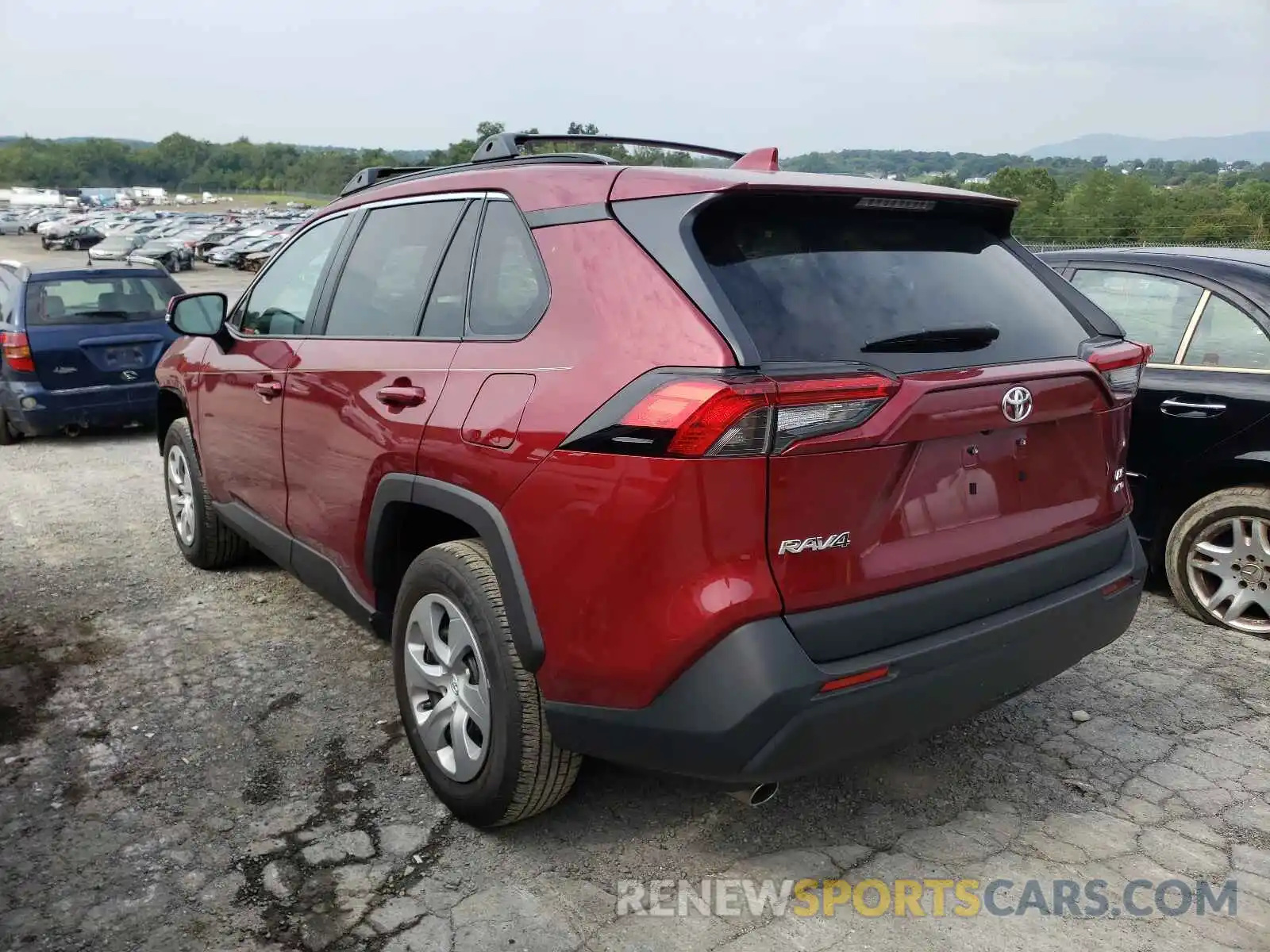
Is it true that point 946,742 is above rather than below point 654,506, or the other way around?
below

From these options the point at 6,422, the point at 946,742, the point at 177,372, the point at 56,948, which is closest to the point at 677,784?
the point at 946,742

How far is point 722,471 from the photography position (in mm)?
2129

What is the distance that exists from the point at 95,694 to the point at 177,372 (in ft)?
6.03

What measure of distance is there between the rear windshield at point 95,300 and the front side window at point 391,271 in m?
6.04

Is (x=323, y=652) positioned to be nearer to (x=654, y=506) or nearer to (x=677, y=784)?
(x=677, y=784)

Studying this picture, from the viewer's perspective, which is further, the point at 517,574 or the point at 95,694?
the point at 95,694

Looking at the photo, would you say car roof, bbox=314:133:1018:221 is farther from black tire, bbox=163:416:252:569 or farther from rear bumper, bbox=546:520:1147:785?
black tire, bbox=163:416:252:569

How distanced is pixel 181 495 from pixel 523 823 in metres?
3.34

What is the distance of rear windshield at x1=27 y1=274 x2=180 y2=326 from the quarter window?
6918 mm

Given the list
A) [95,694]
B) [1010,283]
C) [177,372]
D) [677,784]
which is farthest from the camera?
[177,372]

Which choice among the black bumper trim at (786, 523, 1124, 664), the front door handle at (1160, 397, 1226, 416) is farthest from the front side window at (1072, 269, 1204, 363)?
the black bumper trim at (786, 523, 1124, 664)

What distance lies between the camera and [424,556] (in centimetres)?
290

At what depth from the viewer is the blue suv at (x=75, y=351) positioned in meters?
8.38

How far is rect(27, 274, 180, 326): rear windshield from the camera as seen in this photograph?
8.57 m
